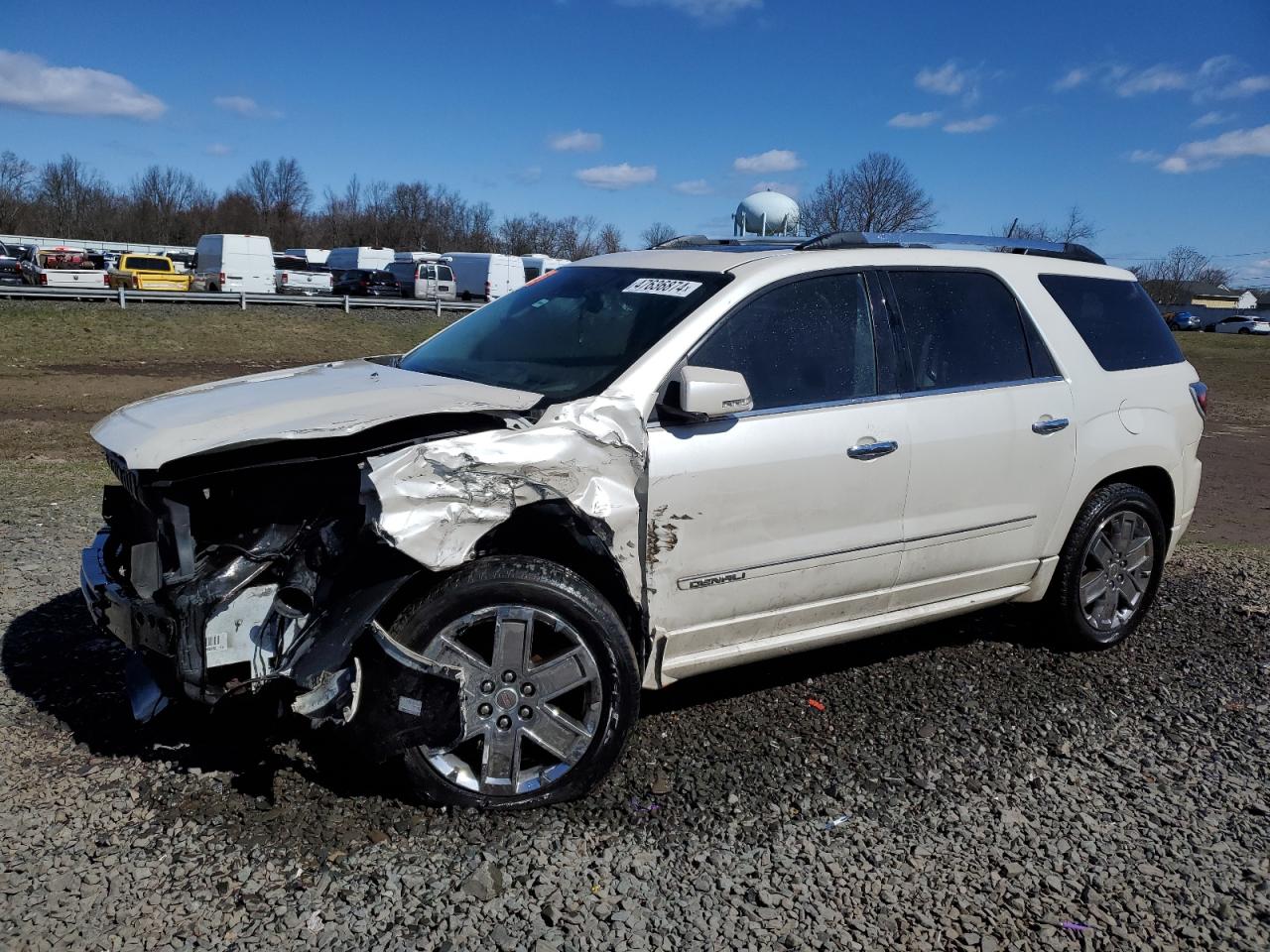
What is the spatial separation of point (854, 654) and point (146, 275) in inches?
1495

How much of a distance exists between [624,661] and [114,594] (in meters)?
1.71

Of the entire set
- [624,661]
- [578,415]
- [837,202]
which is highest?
[837,202]

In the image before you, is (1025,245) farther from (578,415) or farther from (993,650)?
(578,415)

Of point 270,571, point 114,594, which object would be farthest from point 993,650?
point 114,594

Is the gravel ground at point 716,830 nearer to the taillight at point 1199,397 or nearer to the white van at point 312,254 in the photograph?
the taillight at point 1199,397

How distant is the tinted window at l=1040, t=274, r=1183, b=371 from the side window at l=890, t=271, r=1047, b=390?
0.43m

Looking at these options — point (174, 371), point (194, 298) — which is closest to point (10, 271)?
point (194, 298)

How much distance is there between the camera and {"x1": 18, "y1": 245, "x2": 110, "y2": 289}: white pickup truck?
33.8m

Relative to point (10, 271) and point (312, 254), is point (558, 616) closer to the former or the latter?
point (10, 271)

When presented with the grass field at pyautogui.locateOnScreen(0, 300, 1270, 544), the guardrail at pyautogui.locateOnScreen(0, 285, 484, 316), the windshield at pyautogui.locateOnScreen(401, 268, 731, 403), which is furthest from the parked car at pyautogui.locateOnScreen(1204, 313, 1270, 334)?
the windshield at pyautogui.locateOnScreen(401, 268, 731, 403)

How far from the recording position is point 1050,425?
450cm

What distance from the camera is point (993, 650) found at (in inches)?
199

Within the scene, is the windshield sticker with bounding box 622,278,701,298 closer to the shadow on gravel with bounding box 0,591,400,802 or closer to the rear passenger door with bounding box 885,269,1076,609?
the rear passenger door with bounding box 885,269,1076,609

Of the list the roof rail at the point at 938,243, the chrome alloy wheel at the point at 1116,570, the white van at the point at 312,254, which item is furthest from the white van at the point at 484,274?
the chrome alloy wheel at the point at 1116,570
